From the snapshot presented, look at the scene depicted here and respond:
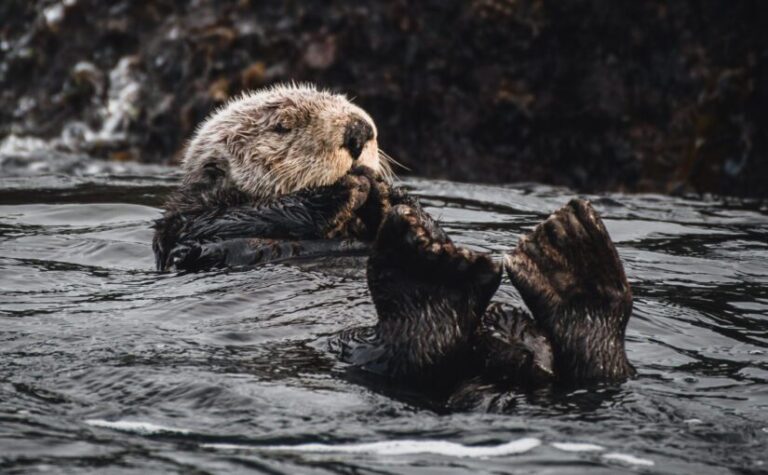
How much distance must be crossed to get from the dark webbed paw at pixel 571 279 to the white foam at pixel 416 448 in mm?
666

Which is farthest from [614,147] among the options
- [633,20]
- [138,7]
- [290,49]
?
[138,7]

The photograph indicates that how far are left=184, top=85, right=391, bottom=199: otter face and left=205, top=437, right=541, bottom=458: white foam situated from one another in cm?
228

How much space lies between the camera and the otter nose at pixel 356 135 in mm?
4844

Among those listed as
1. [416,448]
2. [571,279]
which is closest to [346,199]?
[571,279]

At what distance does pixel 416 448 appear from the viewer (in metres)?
2.71

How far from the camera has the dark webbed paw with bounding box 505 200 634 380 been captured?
333 centimetres

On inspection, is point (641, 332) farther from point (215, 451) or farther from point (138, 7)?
point (138, 7)

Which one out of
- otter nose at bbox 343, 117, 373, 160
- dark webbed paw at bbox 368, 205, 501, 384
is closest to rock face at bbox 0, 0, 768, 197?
otter nose at bbox 343, 117, 373, 160

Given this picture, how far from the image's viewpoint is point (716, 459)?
262cm

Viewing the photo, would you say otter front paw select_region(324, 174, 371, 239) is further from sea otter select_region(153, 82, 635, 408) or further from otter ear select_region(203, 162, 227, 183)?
sea otter select_region(153, 82, 635, 408)

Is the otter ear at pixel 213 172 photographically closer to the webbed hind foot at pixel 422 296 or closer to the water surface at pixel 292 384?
the water surface at pixel 292 384

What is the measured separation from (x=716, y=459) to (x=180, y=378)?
4.87ft

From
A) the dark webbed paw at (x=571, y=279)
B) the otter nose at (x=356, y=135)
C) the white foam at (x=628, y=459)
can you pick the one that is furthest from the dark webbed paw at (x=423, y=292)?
the otter nose at (x=356, y=135)

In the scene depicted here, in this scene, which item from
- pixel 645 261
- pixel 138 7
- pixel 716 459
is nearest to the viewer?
pixel 716 459
